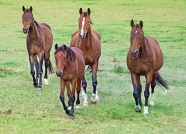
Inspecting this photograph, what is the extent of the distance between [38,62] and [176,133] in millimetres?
5317

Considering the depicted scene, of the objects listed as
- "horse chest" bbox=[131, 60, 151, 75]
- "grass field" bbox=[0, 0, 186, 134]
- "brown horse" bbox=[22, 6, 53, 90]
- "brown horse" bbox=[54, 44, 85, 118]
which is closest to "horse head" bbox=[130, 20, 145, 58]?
"horse chest" bbox=[131, 60, 151, 75]

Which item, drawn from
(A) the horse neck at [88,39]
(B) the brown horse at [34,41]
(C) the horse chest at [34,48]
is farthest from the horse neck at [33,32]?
(A) the horse neck at [88,39]

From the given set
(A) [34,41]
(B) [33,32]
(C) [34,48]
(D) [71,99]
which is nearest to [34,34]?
(B) [33,32]

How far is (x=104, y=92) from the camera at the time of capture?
39.6ft

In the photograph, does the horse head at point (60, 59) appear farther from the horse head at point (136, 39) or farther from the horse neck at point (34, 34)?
the horse neck at point (34, 34)

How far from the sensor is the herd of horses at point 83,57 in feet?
30.7

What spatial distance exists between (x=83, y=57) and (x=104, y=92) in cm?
196

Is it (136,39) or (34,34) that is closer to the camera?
(136,39)

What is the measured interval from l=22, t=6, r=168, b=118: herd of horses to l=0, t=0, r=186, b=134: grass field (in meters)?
0.34

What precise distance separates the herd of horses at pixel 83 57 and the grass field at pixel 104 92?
341 mm

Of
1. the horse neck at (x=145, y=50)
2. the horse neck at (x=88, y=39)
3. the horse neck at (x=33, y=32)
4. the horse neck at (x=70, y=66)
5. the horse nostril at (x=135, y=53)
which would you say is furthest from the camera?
the horse neck at (x=33, y=32)

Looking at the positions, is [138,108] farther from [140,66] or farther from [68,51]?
[68,51]

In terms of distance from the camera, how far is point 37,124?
350 inches

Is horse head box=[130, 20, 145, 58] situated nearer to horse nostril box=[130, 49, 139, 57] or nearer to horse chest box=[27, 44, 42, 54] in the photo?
horse nostril box=[130, 49, 139, 57]
